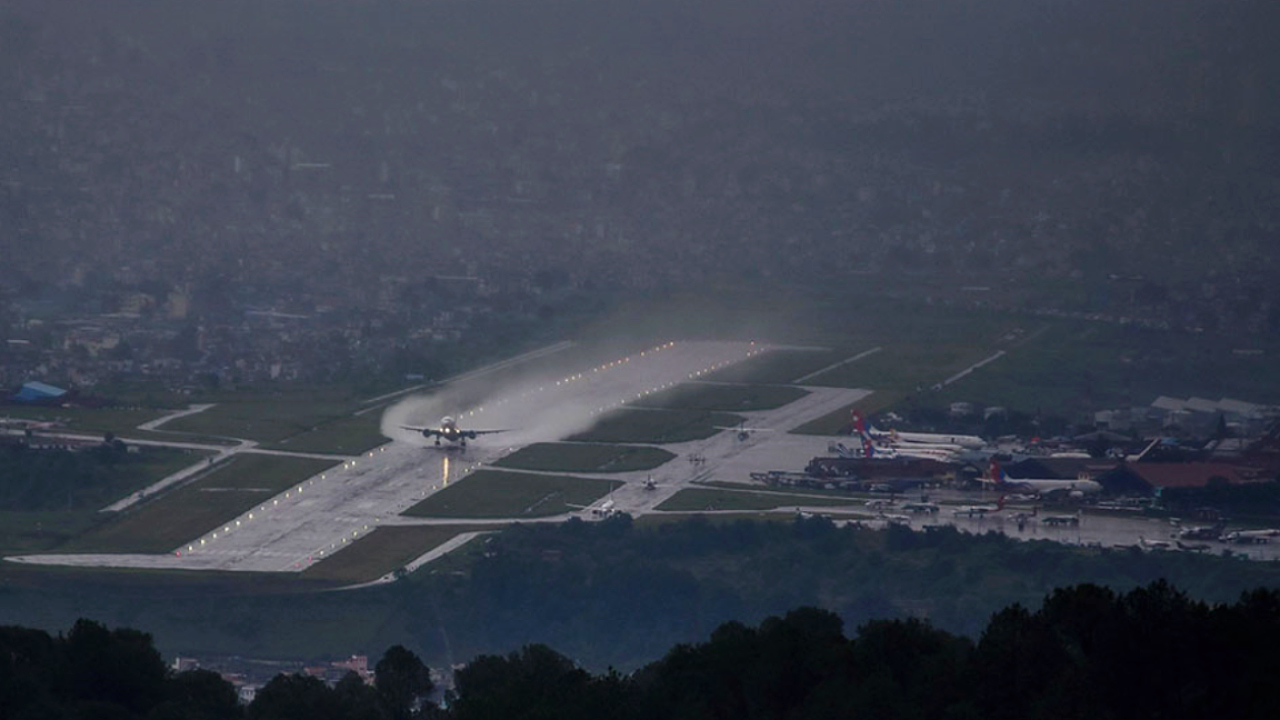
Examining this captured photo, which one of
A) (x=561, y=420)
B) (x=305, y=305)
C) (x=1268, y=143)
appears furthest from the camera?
(x=305, y=305)

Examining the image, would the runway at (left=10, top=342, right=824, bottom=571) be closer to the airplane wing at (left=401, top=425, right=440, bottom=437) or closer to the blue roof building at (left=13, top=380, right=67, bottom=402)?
the airplane wing at (left=401, top=425, right=440, bottom=437)

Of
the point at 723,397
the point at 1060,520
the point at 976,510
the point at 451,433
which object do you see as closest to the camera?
the point at 1060,520

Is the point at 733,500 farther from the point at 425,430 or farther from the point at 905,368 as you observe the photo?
the point at 905,368

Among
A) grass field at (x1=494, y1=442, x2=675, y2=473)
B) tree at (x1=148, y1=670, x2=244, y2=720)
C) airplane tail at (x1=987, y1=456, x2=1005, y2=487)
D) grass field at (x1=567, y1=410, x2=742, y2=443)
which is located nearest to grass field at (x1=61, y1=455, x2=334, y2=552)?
grass field at (x1=494, y1=442, x2=675, y2=473)

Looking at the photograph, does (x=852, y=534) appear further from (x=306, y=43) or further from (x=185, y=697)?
(x=306, y=43)

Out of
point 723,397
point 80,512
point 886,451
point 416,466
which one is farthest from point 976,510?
point 80,512

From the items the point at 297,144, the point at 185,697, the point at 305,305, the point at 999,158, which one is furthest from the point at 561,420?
the point at 297,144
